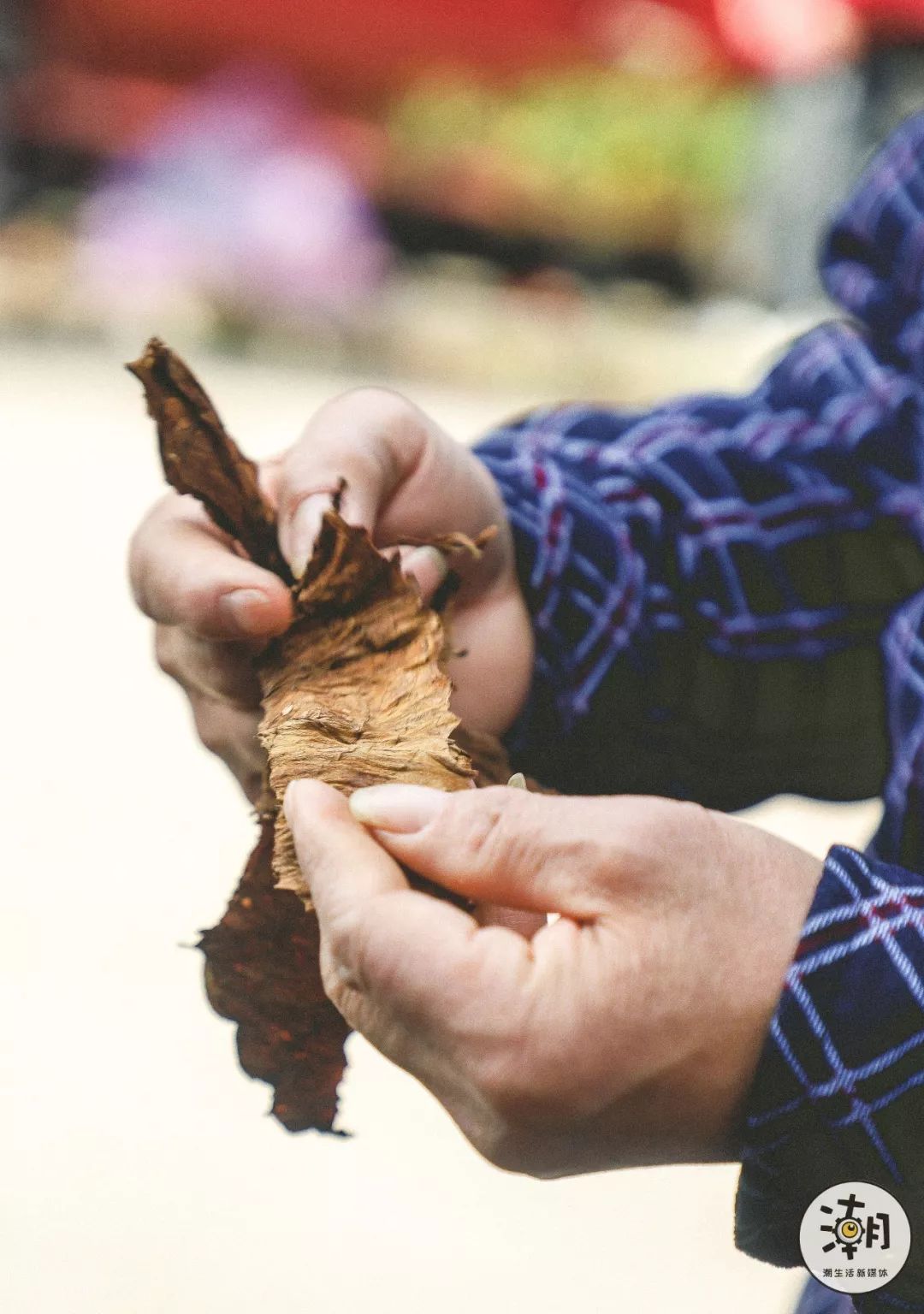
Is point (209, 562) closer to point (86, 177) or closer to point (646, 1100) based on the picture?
point (646, 1100)

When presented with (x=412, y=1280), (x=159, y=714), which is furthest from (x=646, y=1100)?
(x=159, y=714)

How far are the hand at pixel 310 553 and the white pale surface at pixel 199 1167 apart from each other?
0.51 ft

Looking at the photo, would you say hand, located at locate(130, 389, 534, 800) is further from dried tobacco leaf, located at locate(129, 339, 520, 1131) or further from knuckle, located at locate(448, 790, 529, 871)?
knuckle, located at locate(448, 790, 529, 871)

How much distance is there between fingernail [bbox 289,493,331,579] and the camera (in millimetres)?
674

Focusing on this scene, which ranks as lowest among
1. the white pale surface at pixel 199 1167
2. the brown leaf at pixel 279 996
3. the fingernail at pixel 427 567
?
the white pale surface at pixel 199 1167

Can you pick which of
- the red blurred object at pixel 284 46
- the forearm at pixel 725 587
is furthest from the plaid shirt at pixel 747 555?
the red blurred object at pixel 284 46

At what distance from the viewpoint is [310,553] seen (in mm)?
665

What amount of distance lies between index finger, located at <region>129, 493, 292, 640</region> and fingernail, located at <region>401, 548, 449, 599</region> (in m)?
0.08

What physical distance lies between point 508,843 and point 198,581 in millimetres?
263

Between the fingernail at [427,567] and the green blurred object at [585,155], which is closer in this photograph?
the fingernail at [427,567]

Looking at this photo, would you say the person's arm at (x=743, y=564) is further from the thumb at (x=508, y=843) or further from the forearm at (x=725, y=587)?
the thumb at (x=508, y=843)

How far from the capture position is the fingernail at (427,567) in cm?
70

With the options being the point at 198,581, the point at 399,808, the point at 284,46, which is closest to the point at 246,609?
the point at 198,581

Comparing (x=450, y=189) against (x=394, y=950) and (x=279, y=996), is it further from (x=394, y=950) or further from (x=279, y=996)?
(x=394, y=950)
